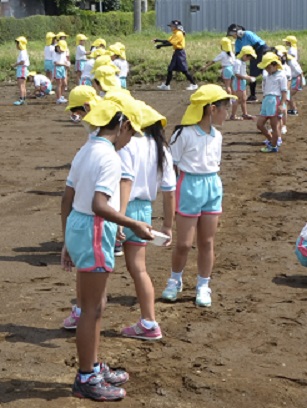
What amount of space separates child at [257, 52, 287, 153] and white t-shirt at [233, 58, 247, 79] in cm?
340

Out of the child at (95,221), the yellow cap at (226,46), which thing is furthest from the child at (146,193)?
the yellow cap at (226,46)

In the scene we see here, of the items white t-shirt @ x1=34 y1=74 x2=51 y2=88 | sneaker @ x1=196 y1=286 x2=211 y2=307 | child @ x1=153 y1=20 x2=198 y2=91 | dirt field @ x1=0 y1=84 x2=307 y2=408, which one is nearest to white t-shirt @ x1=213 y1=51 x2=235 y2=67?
child @ x1=153 y1=20 x2=198 y2=91

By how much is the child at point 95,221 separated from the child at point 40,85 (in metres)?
19.4

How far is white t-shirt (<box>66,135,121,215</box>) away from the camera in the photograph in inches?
208

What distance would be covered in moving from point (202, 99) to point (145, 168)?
38.7 inches

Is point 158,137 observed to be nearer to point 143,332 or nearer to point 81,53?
point 143,332

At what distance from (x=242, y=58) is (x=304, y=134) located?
88.9 inches

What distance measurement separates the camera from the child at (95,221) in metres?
5.30

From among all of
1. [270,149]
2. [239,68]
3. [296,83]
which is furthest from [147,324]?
[296,83]

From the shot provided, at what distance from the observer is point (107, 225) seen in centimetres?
547

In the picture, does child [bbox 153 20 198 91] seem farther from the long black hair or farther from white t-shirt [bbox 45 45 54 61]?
the long black hair

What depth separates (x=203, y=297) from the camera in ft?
25.0

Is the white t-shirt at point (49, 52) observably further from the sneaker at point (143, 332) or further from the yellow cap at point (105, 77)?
the sneaker at point (143, 332)

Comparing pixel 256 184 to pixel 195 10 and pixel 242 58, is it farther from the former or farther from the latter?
pixel 195 10
